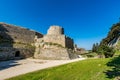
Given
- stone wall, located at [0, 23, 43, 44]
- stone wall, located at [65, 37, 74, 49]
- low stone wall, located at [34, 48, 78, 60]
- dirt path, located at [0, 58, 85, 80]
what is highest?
stone wall, located at [0, 23, 43, 44]

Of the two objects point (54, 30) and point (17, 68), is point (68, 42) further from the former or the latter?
point (17, 68)

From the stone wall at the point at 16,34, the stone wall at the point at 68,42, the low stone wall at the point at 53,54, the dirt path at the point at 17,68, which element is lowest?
the dirt path at the point at 17,68

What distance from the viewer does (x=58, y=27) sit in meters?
41.3

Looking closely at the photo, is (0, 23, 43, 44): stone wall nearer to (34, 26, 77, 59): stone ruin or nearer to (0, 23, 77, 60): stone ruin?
(0, 23, 77, 60): stone ruin

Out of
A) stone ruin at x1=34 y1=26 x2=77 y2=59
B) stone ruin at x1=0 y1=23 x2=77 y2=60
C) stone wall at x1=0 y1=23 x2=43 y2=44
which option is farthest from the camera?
stone wall at x1=0 y1=23 x2=43 y2=44

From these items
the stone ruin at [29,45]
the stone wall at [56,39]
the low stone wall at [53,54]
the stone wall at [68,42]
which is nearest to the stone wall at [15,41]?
the stone ruin at [29,45]

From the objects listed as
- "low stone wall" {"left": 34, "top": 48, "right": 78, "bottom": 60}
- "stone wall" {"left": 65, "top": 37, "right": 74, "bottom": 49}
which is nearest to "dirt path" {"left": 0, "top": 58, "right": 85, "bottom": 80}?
"low stone wall" {"left": 34, "top": 48, "right": 78, "bottom": 60}

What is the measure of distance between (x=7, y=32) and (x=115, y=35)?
22885 millimetres

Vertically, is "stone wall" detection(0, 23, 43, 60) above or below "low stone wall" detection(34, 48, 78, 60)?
above

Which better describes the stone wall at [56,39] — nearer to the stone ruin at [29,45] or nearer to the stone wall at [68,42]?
the stone ruin at [29,45]

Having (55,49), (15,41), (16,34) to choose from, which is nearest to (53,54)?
(55,49)

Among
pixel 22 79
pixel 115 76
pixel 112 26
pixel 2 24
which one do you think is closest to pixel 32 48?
pixel 2 24

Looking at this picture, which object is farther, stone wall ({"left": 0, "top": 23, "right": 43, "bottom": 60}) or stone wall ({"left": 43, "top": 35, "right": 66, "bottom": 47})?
stone wall ({"left": 43, "top": 35, "right": 66, "bottom": 47})

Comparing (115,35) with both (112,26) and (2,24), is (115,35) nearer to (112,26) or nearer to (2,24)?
(112,26)
